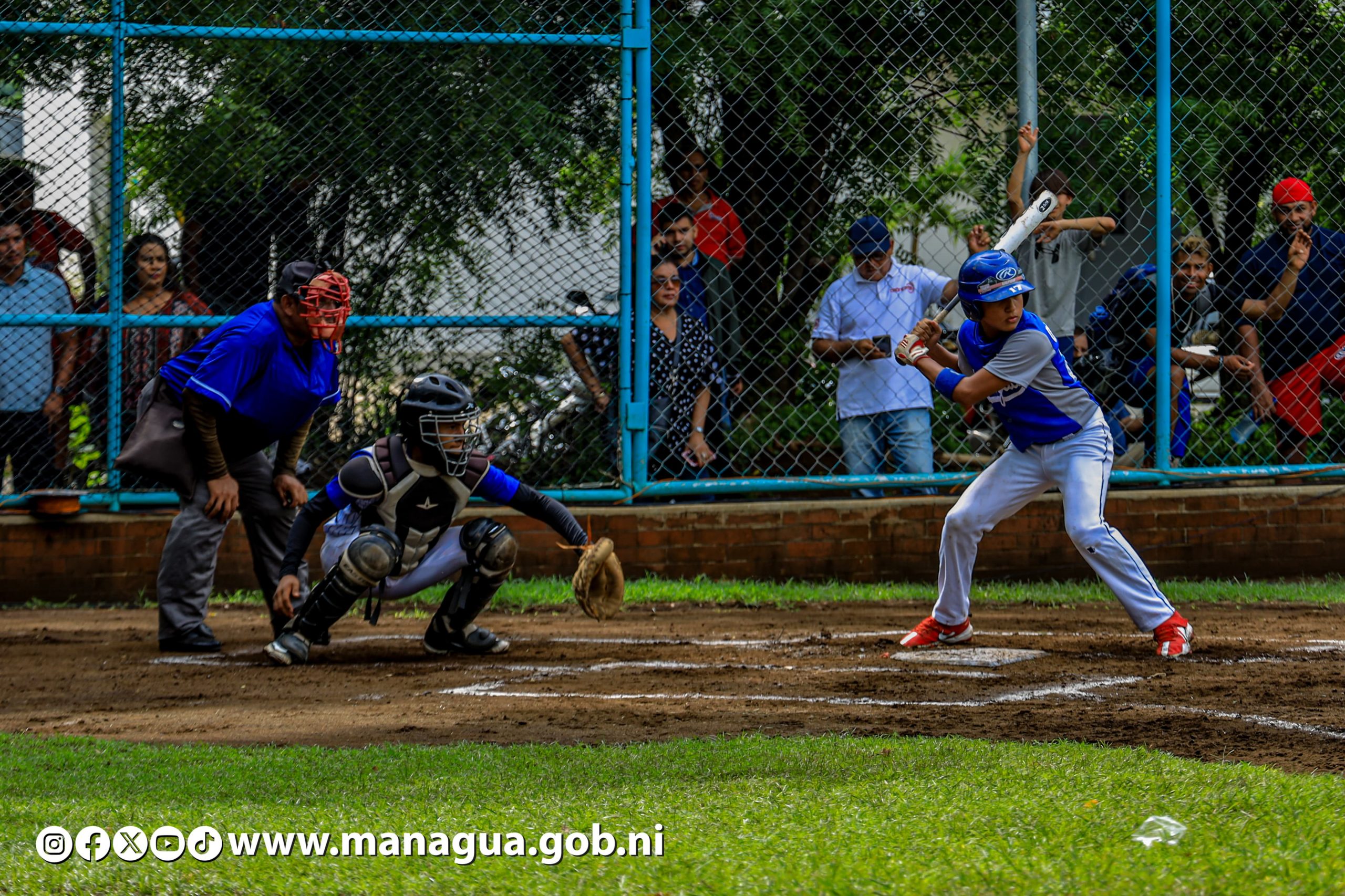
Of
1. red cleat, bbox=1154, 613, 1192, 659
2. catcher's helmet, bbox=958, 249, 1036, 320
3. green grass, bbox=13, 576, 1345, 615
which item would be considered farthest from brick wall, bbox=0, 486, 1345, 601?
catcher's helmet, bbox=958, 249, 1036, 320

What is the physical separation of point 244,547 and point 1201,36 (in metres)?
6.45

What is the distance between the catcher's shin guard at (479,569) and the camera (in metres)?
6.70

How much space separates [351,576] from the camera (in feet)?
21.1

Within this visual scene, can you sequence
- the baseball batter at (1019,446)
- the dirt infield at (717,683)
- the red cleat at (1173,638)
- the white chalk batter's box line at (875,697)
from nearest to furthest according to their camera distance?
1. the dirt infield at (717,683)
2. the white chalk batter's box line at (875,697)
3. the red cleat at (1173,638)
4. the baseball batter at (1019,446)

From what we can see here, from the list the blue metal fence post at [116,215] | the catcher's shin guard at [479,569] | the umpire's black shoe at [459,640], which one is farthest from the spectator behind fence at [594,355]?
the blue metal fence post at [116,215]

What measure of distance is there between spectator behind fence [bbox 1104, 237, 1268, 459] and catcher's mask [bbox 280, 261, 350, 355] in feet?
15.1

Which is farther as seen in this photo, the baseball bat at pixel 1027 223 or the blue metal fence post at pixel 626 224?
the blue metal fence post at pixel 626 224

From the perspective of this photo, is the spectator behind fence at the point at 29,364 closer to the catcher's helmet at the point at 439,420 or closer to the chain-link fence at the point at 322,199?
the chain-link fence at the point at 322,199

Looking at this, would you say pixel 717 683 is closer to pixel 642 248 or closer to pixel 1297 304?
pixel 642 248

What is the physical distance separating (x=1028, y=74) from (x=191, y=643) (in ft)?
18.3

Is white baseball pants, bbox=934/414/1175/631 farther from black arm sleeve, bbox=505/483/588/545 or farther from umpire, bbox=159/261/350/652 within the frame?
umpire, bbox=159/261/350/652

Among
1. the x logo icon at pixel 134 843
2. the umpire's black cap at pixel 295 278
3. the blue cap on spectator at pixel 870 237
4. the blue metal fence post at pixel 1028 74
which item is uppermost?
the blue metal fence post at pixel 1028 74

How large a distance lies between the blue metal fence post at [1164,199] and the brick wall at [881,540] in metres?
0.76

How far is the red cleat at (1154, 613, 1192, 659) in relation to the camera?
6492mm
